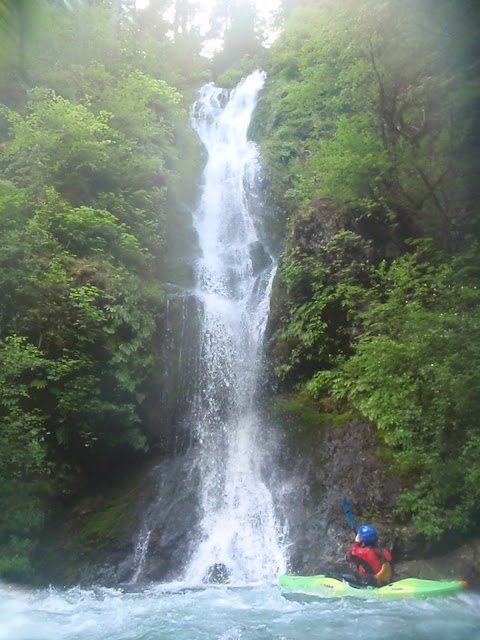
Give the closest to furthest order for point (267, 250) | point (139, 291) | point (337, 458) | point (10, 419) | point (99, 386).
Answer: point (10, 419) → point (337, 458) → point (99, 386) → point (139, 291) → point (267, 250)

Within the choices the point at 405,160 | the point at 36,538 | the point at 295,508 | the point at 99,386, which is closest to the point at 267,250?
the point at 405,160

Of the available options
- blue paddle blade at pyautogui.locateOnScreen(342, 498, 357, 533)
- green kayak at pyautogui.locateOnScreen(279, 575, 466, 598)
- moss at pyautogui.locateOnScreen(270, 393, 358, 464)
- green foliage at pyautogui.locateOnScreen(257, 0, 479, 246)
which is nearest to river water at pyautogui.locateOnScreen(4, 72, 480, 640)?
green kayak at pyautogui.locateOnScreen(279, 575, 466, 598)

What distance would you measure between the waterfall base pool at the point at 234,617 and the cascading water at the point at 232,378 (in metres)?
1.25

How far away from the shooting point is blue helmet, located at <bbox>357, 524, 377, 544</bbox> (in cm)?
705

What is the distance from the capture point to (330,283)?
36.4 ft

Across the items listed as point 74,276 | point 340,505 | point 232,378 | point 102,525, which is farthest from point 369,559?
point 74,276

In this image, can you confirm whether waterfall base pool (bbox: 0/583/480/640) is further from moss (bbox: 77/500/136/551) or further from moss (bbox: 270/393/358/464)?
moss (bbox: 270/393/358/464)

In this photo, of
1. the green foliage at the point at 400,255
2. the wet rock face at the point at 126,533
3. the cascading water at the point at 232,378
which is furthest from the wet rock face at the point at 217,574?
the green foliage at the point at 400,255

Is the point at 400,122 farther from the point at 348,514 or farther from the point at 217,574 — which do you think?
the point at 217,574

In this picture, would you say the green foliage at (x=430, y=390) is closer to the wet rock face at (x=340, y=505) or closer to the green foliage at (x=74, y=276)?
the wet rock face at (x=340, y=505)

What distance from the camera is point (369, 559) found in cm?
693

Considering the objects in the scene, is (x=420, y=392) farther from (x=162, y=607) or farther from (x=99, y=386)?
(x=99, y=386)

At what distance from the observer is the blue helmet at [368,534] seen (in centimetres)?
705

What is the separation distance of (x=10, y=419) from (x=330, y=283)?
655 centimetres
